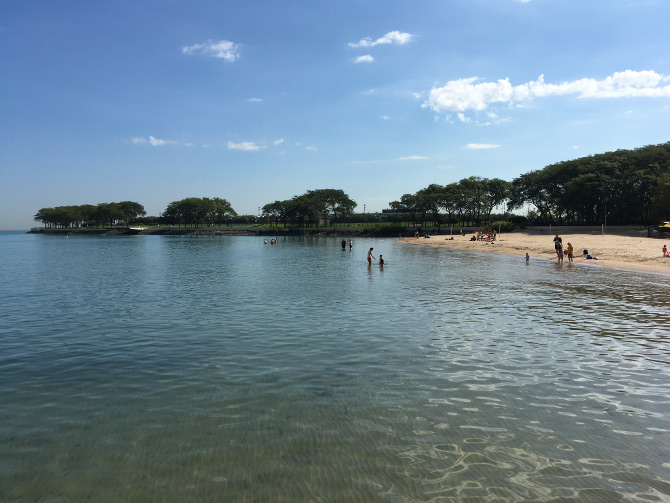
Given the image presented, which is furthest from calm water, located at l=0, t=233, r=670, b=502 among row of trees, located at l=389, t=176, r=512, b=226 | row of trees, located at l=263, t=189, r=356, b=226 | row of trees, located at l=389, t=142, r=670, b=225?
row of trees, located at l=263, t=189, r=356, b=226

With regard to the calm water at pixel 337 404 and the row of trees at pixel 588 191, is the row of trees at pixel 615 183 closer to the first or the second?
the row of trees at pixel 588 191

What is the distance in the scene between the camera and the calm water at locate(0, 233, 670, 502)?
6781 millimetres

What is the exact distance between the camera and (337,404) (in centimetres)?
977

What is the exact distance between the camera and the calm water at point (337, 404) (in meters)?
6.78

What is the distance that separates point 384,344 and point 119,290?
74.0ft

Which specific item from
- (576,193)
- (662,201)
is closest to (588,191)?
(576,193)

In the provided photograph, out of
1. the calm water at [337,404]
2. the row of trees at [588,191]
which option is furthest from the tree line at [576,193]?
the calm water at [337,404]

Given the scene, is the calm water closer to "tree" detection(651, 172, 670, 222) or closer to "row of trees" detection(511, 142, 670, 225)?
"tree" detection(651, 172, 670, 222)

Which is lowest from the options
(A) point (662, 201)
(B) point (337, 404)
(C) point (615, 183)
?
(B) point (337, 404)

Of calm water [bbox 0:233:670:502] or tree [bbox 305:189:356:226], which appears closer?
calm water [bbox 0:233:670:502]

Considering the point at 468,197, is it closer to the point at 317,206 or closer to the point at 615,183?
the point at 615,183

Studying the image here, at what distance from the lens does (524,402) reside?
984 cm

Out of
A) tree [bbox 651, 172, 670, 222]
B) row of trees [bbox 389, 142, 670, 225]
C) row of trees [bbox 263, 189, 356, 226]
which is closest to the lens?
tree [bbox 651, 172, 670, 222]

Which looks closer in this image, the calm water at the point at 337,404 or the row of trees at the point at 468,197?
the calm water at the point at 337,404
